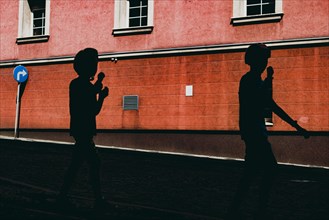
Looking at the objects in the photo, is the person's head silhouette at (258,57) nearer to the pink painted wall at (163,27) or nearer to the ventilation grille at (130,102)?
the pink painted wall at (163,27)

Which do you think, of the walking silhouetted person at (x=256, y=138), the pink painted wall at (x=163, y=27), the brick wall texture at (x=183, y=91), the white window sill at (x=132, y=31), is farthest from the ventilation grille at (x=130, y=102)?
the walking silhouetted person at (x=256, y=138)

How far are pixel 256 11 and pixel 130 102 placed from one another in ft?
15.2

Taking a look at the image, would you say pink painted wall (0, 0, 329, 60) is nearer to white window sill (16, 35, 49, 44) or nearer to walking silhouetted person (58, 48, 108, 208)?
white window sill (16, 35, 49, 44)

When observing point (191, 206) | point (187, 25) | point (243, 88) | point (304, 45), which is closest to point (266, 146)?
point (243, 88)

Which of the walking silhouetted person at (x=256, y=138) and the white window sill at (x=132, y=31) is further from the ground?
the white window sill at (x=132, y=31)

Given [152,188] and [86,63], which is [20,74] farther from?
[86,63]

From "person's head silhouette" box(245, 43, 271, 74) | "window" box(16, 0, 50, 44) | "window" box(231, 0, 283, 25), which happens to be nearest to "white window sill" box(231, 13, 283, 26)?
"window" box(231, 0, 283, 25)

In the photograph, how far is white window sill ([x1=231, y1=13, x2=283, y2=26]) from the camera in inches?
562

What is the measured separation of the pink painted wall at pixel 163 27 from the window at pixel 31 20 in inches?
10.3

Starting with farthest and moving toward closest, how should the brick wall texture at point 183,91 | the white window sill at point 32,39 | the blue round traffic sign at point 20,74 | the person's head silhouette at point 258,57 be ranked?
the white window sill at point 32,39, the blue round traffic sign at point 20,74, the brick wall texture at point 183,91, the person's head silhouette at point 258,57

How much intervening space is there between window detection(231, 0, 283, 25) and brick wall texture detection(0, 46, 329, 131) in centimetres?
92

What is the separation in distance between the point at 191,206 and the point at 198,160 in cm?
672

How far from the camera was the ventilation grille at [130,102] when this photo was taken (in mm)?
16188

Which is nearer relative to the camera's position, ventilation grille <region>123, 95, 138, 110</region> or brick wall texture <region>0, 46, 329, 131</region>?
brick wall texture <region>0, 46, 329, 131</region>
